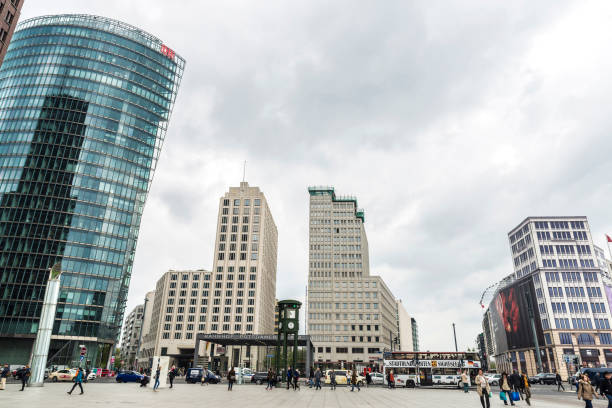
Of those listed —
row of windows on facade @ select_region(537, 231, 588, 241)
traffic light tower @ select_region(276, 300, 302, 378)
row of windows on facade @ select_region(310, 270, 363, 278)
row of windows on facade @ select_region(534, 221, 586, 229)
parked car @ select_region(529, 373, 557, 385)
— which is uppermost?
row of windows on facade @ select_region(534, 221, 586, 229)

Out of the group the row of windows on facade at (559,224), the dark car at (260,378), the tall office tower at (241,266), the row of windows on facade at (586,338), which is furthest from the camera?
the tall office tower at (241,266)

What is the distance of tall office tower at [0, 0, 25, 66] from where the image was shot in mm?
56088

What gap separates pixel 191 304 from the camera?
415 ft

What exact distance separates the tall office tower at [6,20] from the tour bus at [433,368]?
7030cm

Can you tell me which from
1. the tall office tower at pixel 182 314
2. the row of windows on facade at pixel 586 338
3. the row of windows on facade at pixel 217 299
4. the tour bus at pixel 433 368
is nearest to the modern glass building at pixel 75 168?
the tall office tower at pixel 182 314

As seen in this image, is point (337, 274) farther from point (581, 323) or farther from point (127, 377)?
point (127, 377)

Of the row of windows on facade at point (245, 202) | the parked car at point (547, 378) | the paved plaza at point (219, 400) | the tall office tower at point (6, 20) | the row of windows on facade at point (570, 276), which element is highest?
the row of windows on facade at point (245, 202)

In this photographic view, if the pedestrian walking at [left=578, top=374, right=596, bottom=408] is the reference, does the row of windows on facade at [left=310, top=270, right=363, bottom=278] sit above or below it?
above

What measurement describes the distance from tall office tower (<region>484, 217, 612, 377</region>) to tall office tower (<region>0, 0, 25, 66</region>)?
4250 inches

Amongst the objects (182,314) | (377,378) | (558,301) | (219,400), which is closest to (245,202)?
(182,314)

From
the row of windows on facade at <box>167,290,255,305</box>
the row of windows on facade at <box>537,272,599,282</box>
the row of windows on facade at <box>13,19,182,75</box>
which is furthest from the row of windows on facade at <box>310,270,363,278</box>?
the row of windows on facade at <box>13,19,182,75</box>

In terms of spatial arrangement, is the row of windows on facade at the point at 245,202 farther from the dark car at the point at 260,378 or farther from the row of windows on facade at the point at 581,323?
the row of windows on facade at the point at 581,323

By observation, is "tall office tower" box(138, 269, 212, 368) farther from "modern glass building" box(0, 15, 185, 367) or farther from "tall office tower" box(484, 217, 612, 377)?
"tall office tower" box(484, 217, 612, 377)

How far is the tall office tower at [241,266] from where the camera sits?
123 m
